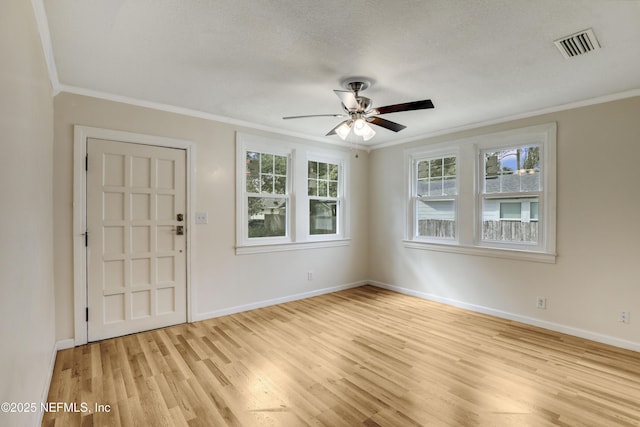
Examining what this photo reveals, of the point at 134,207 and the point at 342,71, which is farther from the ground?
the point at 342,71

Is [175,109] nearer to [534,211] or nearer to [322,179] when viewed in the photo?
[322,179]

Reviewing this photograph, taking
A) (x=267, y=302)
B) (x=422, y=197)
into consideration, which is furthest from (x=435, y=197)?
(x=267, y=302)

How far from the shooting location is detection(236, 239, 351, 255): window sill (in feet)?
13.3

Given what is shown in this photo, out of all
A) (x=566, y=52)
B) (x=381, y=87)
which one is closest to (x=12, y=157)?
(x=381, y=87)

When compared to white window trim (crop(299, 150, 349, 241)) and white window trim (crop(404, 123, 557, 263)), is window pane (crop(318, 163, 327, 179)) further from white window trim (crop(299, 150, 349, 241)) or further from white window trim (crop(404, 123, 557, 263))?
white window trim (crop(404, 123, 557, 263))

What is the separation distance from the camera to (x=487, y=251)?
13.0 ft

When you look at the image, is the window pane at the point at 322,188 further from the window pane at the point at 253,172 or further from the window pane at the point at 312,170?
the window pane at the point at 253,172

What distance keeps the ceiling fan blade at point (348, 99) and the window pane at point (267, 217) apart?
202cm

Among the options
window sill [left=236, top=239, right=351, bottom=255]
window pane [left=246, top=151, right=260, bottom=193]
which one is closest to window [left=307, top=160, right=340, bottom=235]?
window sill [left=236, top=239, right=351, bottom=255]

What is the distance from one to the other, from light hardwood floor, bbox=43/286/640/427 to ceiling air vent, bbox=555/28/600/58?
2.46 meters

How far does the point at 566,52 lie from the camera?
2223 millimetres

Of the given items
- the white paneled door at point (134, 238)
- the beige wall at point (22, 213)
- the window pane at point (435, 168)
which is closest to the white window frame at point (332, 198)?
the window pane at point (435, 168)

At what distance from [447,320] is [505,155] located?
7.13 ft

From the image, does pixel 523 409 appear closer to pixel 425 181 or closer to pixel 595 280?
pixel 595 280
